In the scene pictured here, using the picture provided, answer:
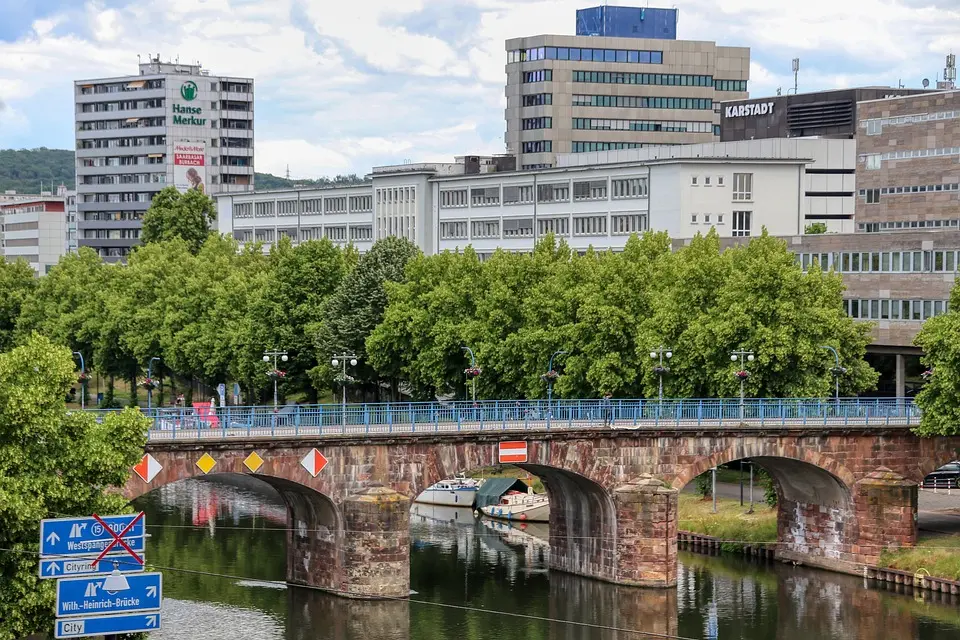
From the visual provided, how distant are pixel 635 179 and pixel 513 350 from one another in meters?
52.4

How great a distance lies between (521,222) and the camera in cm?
17875

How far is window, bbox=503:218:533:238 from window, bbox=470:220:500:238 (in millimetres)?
1398

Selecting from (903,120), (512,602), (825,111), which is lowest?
(512,602)

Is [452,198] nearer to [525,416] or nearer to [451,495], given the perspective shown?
[451,495]

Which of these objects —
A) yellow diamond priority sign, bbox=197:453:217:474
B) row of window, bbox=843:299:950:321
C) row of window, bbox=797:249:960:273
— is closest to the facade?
row of window, bbox=797:249:960:273

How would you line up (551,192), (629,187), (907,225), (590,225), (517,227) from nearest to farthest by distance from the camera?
(907,225)
(629,187)
(590,225)
(551,192)
(517,227)

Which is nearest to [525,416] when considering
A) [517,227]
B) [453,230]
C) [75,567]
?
[75,567]

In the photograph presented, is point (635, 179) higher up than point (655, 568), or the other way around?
point (635, 179)

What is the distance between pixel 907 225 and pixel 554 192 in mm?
35667

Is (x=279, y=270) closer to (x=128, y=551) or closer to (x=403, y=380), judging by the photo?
(x=403, y=380)

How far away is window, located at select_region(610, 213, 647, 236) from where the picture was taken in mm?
163125

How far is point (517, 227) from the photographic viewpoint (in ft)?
588

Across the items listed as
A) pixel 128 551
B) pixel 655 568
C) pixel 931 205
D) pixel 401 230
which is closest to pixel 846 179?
pixel 931 205

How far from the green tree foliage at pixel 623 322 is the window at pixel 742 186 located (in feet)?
130
